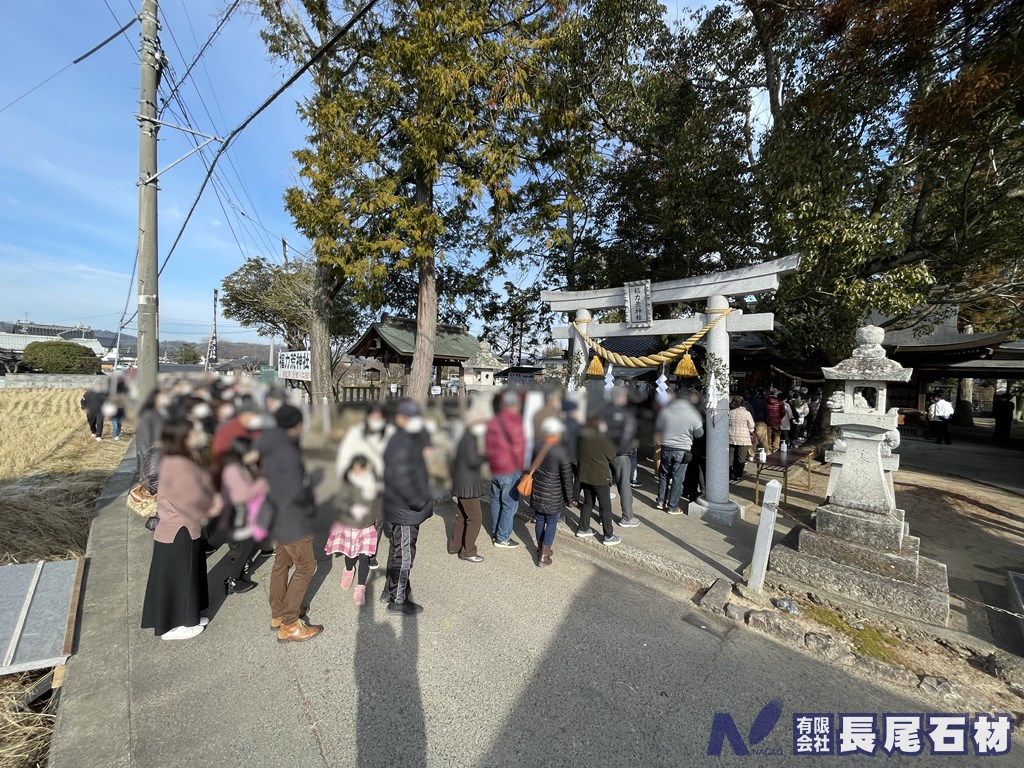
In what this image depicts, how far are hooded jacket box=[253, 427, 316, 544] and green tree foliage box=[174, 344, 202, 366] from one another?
2.26 feet

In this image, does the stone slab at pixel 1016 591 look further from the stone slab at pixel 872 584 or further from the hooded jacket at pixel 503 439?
the hooded jacket at pixel 503 439

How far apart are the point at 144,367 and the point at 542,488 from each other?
369 centimetres

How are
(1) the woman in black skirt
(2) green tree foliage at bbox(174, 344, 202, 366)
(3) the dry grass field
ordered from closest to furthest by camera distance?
1. (2) green tree foliage at bbox(174, 344, 202, 366)
2. (3) the dry grass field
3. (1) the woman in black skirt

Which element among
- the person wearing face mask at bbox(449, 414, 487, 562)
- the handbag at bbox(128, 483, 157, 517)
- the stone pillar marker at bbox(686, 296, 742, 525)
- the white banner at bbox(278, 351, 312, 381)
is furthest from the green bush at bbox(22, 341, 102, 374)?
the stone pillar marker at bbox(686, 296, 742, 525)

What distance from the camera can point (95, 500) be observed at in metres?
5.99

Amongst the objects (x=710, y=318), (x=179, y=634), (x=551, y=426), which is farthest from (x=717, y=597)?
(x=179, y=634)

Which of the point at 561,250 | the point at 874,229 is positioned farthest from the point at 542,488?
the point at 561,250

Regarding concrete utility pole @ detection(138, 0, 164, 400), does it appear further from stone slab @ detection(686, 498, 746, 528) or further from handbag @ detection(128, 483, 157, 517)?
stone slab @ detection(686, 498, 746, 528)

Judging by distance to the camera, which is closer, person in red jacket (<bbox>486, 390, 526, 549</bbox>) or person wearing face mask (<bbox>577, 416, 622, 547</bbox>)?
person in red jacket (<bbox>486, 390, 526, 549</bbox>)

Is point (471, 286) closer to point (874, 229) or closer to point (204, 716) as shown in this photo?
point (874, 229)

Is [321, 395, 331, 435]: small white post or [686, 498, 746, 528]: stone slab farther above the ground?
[321, 395, 331, 435]: small white post

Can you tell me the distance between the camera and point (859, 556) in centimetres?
420

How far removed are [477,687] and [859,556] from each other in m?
3.97

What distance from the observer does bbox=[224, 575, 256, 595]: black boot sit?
404 cm
